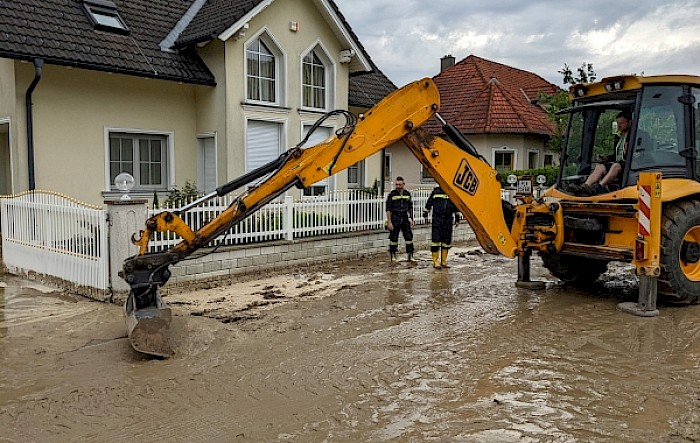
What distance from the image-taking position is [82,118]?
12219 millimetres

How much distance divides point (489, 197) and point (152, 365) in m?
4.73

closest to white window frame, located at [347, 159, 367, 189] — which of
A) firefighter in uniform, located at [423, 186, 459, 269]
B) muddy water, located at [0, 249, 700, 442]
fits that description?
firefighter in uniform, located at [423, 186, 459, 269]

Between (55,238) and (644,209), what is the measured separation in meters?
8.44

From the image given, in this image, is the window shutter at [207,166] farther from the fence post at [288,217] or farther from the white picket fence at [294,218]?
the fence post at [288,217]

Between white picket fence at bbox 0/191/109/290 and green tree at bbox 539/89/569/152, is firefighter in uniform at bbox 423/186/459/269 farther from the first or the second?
green tree at bbox 539/89/569/152

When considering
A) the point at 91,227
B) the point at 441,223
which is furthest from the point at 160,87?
the point at 441,223

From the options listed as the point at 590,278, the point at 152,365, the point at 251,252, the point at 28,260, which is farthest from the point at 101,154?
the point at 590,278

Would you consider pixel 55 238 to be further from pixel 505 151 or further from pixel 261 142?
pixel 505 151

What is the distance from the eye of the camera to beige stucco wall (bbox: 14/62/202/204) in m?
11.6

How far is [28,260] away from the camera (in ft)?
33.2

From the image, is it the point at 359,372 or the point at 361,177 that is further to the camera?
the point at 361,177

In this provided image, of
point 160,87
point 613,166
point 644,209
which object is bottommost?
point 644,209

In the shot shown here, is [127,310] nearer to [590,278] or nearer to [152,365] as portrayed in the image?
[152,365]

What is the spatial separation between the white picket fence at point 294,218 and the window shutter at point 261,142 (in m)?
2.46
